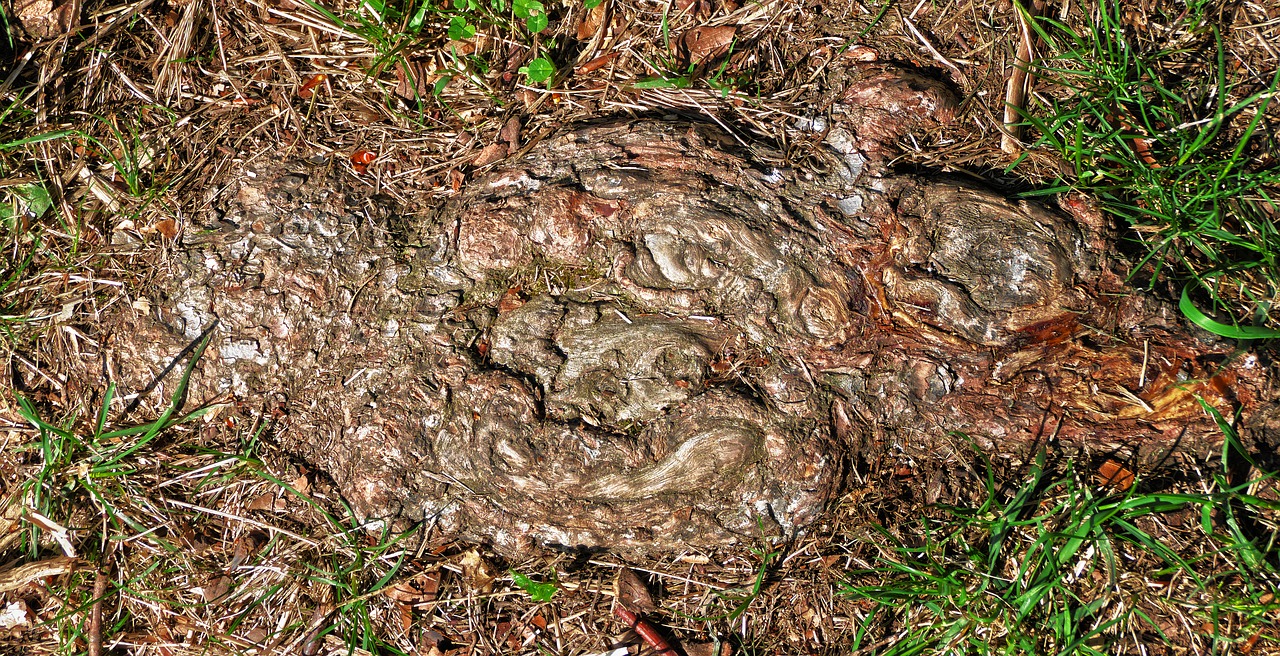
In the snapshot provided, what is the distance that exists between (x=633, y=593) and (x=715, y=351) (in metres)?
0.98

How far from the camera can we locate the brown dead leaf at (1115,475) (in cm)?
247

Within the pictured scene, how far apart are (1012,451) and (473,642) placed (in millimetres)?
2095

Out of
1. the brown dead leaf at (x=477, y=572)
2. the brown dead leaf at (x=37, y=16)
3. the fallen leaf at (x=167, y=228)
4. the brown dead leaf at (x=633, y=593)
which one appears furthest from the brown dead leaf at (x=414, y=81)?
the brown dead leaf at (x=633, y=593)

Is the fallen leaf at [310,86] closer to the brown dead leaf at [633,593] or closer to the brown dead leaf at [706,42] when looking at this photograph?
the brown dead leaf at [706,42]

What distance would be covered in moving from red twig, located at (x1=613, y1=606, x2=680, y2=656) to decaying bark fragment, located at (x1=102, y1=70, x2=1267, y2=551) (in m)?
0.29

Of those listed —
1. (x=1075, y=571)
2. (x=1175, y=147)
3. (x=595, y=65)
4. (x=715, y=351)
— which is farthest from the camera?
(x=595, y=65)

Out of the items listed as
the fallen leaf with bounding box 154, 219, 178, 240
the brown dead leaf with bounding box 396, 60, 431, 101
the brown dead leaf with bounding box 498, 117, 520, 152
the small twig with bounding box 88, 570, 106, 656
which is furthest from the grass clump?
the fallen leaf with bounding box 154, 219, 178, 240

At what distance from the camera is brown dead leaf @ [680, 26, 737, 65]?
306cm

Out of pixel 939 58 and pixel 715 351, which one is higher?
pixel 939 58

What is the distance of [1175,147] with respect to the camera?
9.08ft

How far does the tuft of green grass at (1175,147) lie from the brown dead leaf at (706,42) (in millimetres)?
1229

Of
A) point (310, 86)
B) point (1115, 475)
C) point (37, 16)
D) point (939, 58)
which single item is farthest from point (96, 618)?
point (939, 58)

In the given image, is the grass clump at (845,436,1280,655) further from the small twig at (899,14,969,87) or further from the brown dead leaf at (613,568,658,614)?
the small twig at (899,14,969,87)

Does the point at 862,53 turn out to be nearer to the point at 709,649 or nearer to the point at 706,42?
the point at 706,42
